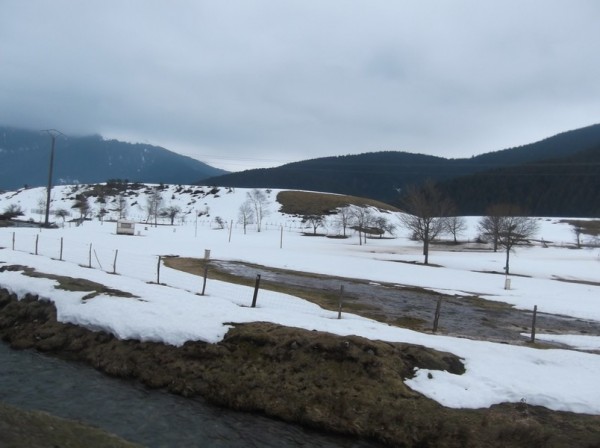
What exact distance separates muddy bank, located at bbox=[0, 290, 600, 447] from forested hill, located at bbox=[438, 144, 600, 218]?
162571 mm

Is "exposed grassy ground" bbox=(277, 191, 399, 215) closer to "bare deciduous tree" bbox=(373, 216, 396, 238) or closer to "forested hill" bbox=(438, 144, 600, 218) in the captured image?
"bare deciduous tree" bbox=(373, 216, 396, 238)

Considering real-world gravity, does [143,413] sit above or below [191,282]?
below

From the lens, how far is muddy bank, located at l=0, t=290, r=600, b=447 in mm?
8781

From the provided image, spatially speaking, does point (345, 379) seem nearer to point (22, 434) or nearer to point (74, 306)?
point (22, 434)

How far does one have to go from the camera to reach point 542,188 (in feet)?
570

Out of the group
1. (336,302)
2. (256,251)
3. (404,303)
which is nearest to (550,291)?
(404,303)

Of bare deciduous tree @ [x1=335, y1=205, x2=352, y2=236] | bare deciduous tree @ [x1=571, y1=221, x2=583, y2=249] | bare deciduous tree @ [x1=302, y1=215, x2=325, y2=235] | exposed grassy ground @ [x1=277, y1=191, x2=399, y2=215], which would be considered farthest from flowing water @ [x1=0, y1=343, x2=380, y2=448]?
exposed grassy ground @ [x1=277, y1=191, x2=399, y2=215]

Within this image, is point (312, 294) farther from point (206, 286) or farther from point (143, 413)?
point (143, 413)

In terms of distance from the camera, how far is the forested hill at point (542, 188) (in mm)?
163625

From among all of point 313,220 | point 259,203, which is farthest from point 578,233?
point 259,203

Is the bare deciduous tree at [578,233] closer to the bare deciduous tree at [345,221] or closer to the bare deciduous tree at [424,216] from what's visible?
the bare deciduous tree at [424,216]

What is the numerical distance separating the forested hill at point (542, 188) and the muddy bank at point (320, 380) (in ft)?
533

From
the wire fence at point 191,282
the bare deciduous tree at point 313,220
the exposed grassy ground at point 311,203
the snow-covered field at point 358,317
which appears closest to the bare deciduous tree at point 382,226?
the bare deciduous tree at point 313,220

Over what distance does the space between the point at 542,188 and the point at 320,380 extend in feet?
622
